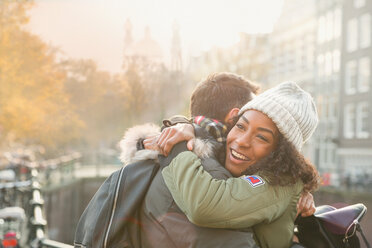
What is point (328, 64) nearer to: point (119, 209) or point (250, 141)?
point (250, 141)

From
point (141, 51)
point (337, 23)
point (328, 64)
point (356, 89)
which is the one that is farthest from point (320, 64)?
point (141, 51)

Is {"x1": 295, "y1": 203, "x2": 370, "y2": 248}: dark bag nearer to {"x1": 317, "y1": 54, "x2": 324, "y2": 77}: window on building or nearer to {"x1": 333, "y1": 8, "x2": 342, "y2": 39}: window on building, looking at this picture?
{"x1": 333, "y1": 8, "x2": 342, "y2": 39}: window on building

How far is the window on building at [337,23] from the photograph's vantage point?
24.4m

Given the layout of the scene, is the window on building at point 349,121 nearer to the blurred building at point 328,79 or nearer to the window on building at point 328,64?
the blurred building at point 328,79

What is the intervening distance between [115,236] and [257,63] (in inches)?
873

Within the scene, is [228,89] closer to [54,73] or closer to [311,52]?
[54,73]

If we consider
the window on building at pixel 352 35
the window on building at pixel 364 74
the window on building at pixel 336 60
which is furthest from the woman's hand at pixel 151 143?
the window on building at pixel 336 60

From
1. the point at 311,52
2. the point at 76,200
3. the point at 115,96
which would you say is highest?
the point at 311,52

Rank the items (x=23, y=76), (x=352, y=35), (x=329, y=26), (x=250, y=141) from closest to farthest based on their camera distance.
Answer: (x=250, y=141), (x=23, y=76), (x=352, y=35), (x=329, y=26)

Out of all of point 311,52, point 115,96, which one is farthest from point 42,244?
point 311,52

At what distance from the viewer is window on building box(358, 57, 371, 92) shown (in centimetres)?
2134

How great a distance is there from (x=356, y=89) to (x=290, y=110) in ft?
71.2

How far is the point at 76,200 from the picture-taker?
20188 mm

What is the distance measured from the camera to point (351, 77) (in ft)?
74.1
